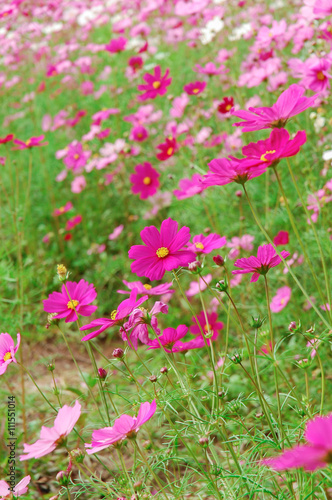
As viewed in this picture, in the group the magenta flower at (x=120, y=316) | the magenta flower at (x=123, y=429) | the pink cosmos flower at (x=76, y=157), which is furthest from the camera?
the pink cosmos flower at (x=76, y=157)

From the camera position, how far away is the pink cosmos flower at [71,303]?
0.94 m

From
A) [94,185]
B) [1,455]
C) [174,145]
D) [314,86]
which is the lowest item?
[94,185]

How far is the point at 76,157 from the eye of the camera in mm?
2768

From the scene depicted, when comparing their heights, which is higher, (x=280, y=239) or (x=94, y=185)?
(x=280, y=239)

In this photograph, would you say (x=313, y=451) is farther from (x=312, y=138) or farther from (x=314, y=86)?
(x=312, y=138)

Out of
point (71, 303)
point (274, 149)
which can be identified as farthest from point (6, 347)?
point (274, 149)

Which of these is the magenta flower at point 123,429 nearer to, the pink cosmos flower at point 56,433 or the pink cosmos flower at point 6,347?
the pink cosmos flower at point 56,433

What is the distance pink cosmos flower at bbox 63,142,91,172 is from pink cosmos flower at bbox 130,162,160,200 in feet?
1.79

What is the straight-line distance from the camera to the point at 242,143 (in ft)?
7.46

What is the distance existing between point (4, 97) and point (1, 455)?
3610 mm

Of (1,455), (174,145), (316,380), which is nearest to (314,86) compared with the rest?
(174,145)

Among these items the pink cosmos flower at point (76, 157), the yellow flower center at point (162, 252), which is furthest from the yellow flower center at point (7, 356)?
the pink cosmos flower at point (76, 157)

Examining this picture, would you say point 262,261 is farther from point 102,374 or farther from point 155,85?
point 155,85

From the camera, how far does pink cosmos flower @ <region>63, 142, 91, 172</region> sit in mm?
2666
